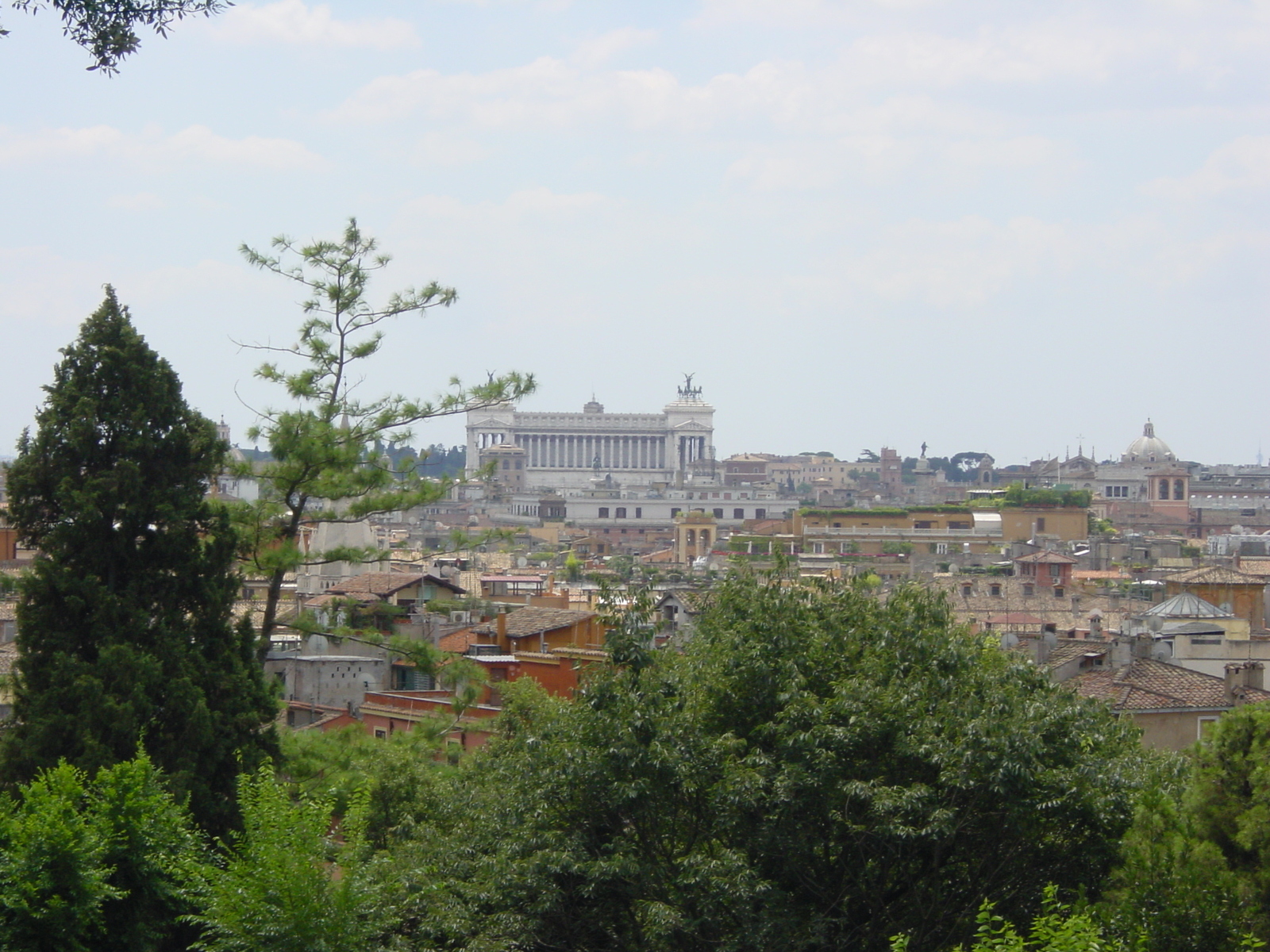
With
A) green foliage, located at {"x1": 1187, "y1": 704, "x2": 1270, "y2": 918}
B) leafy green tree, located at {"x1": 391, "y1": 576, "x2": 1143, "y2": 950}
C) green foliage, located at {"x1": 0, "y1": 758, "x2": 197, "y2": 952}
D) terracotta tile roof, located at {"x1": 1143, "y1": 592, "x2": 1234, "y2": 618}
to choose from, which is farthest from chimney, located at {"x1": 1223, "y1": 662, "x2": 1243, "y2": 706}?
green foliage, located at {"x1": 0, "y1": 758, "x2": 197, "y2": 952}

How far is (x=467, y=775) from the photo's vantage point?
14141mm

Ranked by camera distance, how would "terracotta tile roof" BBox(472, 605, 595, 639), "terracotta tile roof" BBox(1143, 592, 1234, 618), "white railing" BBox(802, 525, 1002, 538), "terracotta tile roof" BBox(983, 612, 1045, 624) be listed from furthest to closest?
"white railing" BBox(802, 525, 1002, 538), "terracotta tile roof" BBox(983, 612, 1045, 624), "terracotta tile roof" BBox(1143, 592, 1234, 618), "terracotta tile roof" BBox(472, 605, 595, 639)

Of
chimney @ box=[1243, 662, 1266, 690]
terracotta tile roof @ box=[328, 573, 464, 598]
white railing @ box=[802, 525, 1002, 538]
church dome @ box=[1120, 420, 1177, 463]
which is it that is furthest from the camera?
church dome @ box=[1120, 420, 1177, 463]

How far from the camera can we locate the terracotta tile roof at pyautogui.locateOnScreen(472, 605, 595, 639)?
84.5 feet

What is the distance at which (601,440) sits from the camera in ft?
451

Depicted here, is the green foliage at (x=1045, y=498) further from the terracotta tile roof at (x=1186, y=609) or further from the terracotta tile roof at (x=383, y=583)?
the terracotta tile roof at (x=383, y=583)

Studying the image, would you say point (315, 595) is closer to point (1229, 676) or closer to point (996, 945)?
point (1229, 676)

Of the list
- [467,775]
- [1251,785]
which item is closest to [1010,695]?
[1251,785]

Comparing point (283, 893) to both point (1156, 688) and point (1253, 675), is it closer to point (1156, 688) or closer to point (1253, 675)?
point (1156, 688)

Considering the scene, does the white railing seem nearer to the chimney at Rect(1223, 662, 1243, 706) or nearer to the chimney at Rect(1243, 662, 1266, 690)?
the chimney at Rect(1223, 662, 1243, 706)

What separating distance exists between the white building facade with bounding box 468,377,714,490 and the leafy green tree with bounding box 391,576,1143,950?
122m

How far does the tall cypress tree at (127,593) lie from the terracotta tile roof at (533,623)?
40.0 ft

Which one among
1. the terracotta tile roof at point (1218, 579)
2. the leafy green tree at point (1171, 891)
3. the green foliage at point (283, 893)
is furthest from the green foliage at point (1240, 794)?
the terracotta tile roof at point (1218, 579)

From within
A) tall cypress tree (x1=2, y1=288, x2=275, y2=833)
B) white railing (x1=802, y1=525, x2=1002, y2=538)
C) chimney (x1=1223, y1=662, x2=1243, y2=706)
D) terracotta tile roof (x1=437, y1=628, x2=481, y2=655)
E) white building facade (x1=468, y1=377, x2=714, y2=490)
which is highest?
white building facade (x1=468, y1=377, x2=714, y2=490)
